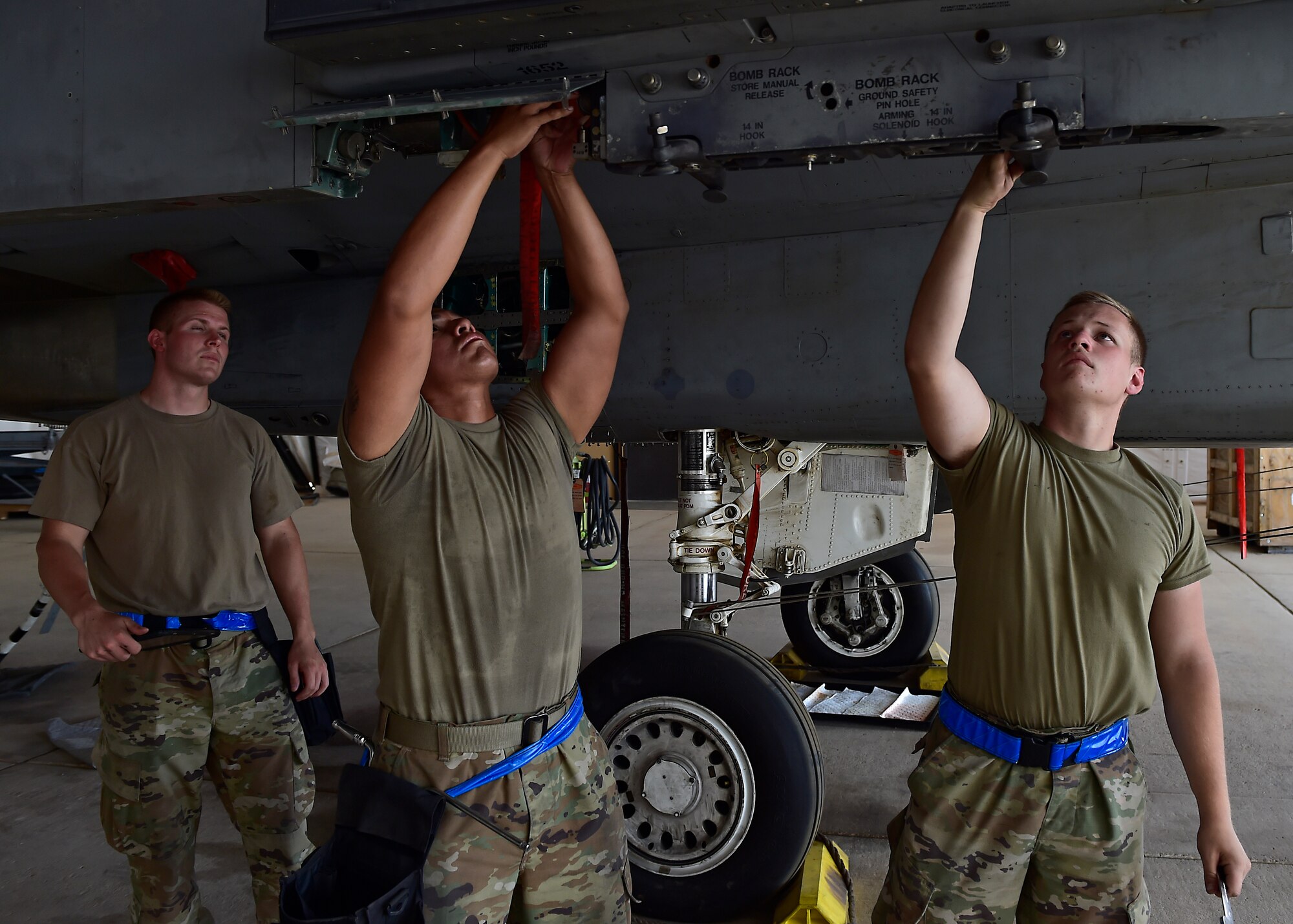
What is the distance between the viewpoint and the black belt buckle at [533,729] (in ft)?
6.10

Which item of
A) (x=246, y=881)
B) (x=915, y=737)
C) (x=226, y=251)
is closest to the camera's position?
(x=246, y=881)

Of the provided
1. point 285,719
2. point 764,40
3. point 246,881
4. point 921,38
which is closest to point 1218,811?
point 921,38

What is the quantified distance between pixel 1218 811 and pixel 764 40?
5.88ft

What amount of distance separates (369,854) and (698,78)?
170 cm

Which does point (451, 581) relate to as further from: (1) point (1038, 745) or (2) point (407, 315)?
(1) point (1038, 745)

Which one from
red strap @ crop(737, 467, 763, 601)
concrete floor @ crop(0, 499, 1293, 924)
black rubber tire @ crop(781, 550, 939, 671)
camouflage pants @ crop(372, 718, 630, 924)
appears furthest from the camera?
black rubber tire @ crop(781, 550, 939, 671)

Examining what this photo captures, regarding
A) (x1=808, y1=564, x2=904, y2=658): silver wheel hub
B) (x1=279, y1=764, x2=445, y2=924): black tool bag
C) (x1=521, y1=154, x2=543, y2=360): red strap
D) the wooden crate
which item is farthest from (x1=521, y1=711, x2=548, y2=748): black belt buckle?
the wooden crate

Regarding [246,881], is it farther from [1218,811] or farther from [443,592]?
[1218,811]

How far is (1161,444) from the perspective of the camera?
3.08m

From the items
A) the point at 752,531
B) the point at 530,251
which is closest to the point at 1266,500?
the point at 752,531

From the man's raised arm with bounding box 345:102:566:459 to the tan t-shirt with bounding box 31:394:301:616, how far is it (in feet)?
3.86

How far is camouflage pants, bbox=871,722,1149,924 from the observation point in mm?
1787

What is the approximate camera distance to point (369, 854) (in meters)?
1.72

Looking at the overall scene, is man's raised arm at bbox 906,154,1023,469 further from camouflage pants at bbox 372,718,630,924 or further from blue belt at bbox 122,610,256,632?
blue belt at bbox 122,610,256,632
